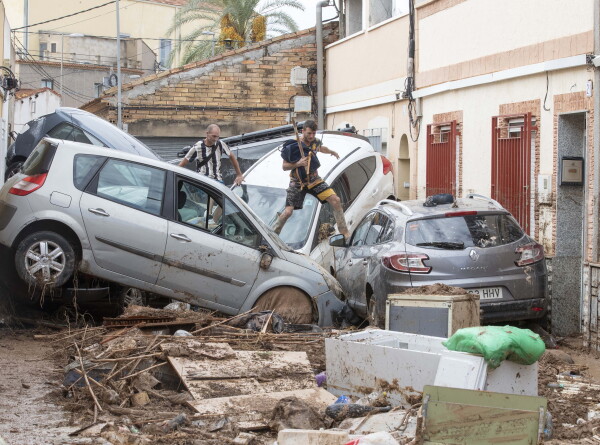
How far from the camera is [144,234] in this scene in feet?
36.2

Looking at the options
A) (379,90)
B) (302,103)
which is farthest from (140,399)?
(302,103)

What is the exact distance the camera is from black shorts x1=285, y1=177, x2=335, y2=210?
1461 centimetres

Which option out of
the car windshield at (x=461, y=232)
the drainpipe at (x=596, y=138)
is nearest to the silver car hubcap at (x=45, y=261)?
the car windshield at (x=461, y=232)

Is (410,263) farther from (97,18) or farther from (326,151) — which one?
(97,18)

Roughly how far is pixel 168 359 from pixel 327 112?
68.0 feet

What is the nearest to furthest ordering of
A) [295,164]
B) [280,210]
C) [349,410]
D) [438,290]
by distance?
[349,410] < [438,290] < [295,164] < [280,210]

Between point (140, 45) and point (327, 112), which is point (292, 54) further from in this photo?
point (140, 45)

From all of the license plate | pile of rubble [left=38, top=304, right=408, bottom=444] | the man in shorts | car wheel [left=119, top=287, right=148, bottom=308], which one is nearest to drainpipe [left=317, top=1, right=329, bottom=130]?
the man in shorts

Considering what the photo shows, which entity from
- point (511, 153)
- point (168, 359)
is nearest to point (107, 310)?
point (168, 359)

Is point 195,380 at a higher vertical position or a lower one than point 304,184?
lower

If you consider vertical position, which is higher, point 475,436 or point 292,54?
point 292,54

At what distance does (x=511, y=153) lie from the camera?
55.3 ft

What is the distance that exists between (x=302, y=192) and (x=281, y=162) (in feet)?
6.26

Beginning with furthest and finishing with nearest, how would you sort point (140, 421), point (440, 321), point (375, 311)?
point (375, 311), point (440, 321), point (140, 421)
